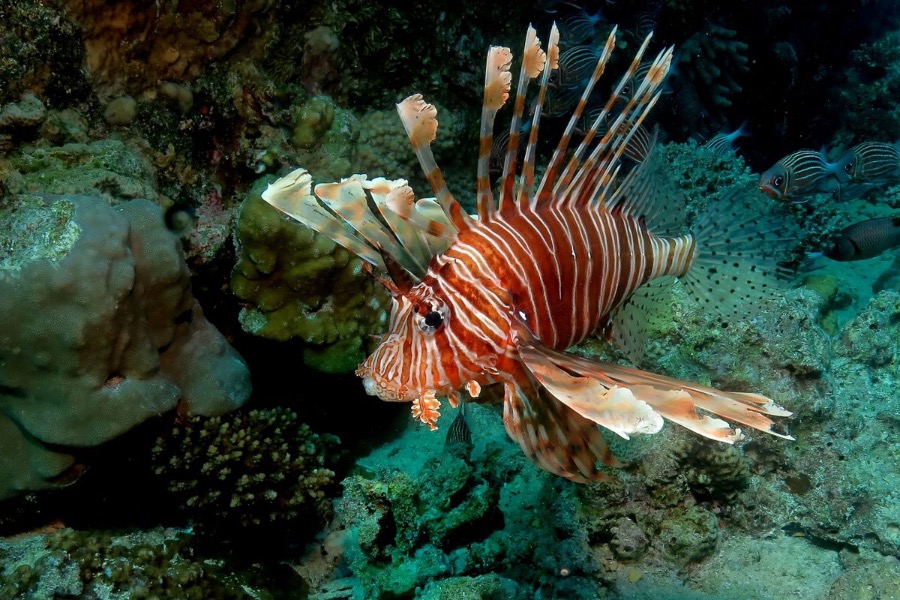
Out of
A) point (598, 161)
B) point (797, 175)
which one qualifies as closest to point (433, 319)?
point (598, 161)

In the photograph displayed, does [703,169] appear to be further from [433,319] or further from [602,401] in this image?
[602,401]

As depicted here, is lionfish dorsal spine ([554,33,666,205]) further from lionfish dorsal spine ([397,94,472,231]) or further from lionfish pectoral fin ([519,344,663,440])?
lionfish pectoral fin ([519,344,663,440])

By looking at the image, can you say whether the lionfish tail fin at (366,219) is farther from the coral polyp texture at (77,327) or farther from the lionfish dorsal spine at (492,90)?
the coral polyp texture at (77,327)

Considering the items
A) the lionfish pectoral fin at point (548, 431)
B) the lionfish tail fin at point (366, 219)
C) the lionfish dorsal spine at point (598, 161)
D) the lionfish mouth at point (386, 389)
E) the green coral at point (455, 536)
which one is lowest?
the green coral at point (455, 536)

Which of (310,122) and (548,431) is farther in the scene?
(310,122)

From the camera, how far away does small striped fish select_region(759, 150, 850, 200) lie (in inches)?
219

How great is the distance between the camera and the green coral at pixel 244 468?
3.16 meters

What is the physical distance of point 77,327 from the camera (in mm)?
2518

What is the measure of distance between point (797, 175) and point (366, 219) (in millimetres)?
5279

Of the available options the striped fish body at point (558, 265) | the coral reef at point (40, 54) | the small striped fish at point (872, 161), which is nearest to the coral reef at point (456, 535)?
the striped fish body at point (558, 265)

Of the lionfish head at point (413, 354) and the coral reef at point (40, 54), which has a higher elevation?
the coral reef at point (40, 54)

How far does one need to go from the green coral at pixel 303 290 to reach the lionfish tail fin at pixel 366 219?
4.84ft

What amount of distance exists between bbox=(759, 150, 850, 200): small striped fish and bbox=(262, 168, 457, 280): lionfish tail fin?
4.80m

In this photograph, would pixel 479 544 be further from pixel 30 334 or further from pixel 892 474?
pixel 892 474
